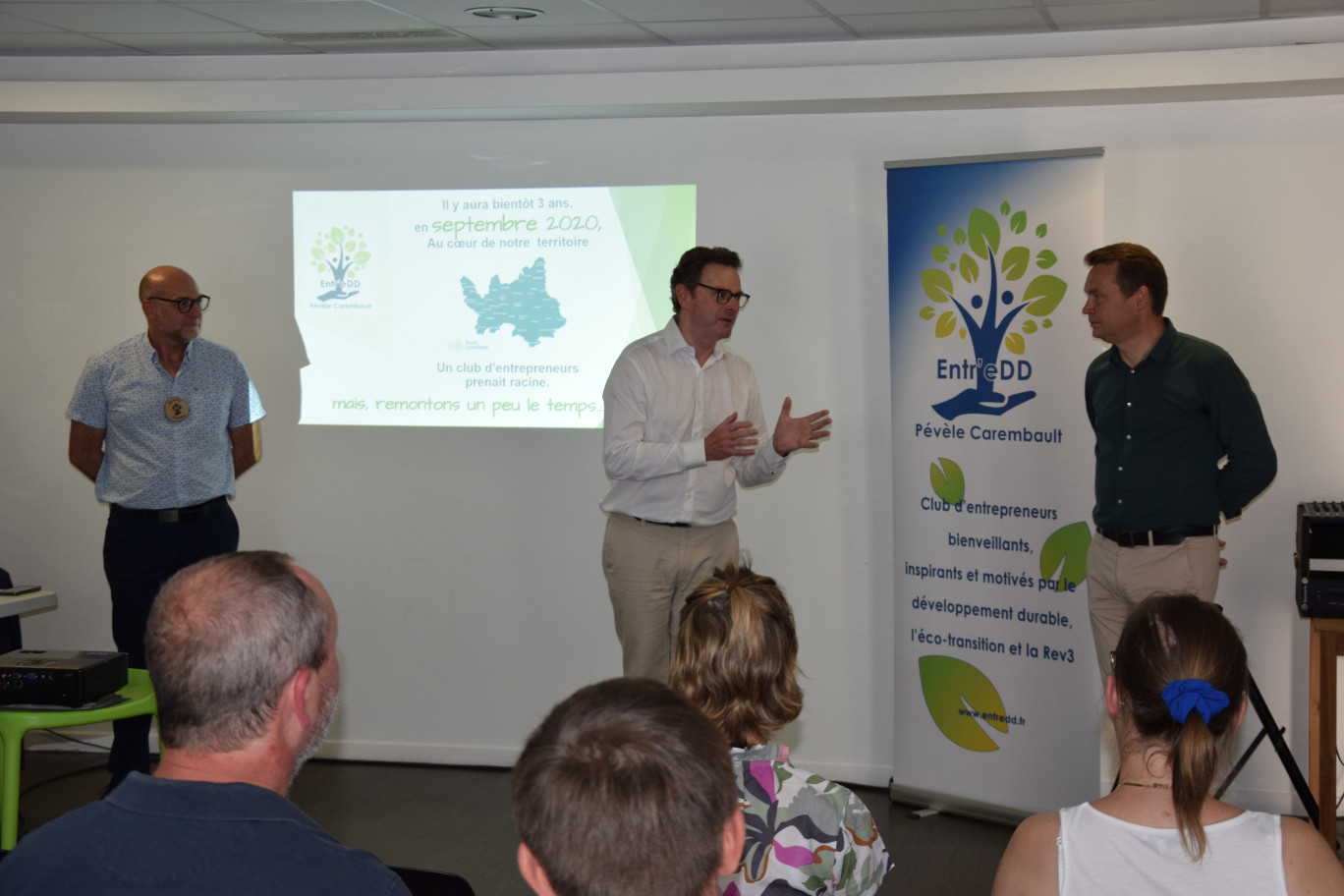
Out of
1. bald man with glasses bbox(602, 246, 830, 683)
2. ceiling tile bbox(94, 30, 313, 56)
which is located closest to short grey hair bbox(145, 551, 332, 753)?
bald man with glasses bbox(602, 246, 830, 683)

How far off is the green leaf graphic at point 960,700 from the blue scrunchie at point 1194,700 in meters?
2.43

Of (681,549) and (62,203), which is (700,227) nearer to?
(681,549)

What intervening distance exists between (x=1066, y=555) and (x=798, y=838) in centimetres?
239

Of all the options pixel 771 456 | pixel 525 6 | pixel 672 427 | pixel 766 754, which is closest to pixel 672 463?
pixel 672 427

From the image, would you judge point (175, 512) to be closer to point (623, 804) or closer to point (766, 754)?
point (766, 754)

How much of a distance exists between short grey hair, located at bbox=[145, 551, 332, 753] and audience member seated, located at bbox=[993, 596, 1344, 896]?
102cm

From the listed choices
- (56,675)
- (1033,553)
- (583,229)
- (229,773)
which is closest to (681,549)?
(1033,553)

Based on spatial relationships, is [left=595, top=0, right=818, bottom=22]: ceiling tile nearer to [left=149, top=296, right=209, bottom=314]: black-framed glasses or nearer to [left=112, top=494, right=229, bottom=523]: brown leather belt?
[left=149, top=296, right=209, bottom=314]: black-framed glasses

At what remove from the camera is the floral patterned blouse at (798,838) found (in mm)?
1760

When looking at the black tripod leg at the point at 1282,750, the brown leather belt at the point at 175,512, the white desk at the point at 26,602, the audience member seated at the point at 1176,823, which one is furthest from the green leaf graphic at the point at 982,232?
the white desk at the point at 26,602

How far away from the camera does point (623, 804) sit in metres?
1.05

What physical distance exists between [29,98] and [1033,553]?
14.2ft

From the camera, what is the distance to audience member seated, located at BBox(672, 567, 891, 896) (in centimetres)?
176

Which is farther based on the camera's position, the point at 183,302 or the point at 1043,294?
the point at 183,302
